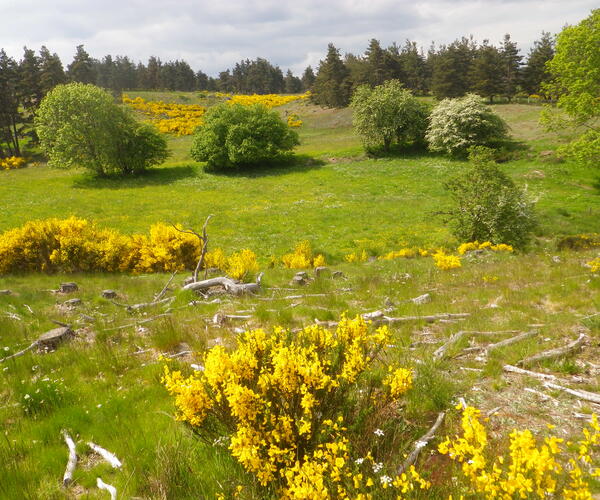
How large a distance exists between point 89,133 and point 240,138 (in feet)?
53.3

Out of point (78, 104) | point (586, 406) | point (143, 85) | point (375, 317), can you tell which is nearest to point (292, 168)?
point (78, 104)

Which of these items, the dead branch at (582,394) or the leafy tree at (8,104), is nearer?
the dead branch at (582,394)

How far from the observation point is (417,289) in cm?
1123

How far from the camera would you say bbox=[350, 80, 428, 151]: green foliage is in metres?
43.7

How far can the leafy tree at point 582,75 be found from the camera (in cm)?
2141

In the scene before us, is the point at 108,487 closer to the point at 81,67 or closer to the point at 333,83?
the point at 333,83

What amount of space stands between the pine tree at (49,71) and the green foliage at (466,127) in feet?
208

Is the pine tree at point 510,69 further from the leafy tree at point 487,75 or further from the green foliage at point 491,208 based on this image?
the green foliage at point 491,208

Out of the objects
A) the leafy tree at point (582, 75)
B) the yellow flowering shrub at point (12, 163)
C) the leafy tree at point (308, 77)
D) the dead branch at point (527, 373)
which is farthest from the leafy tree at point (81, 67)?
the dead branch at point (527, 373)

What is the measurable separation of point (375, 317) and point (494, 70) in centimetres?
7964

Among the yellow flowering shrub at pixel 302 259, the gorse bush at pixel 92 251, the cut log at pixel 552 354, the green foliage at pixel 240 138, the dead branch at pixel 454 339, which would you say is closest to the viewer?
the cut log at pixel 552 354

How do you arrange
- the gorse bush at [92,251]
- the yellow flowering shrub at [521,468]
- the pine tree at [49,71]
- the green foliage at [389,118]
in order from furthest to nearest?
the pine tree at [49,71] → the green foliage at [389,118] → the gorse bush at [92,251] → the yellow flowering shrub at [521,468]

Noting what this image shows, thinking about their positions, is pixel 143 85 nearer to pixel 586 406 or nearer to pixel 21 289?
pixel 21 289

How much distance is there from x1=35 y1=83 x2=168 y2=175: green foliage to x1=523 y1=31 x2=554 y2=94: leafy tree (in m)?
74.6
